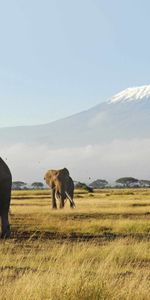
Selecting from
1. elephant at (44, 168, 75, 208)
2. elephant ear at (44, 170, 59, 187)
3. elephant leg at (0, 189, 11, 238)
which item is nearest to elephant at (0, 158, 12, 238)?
elephant leg at (0, 189, 11, 238)

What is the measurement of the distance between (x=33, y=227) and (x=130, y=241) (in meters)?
6.94

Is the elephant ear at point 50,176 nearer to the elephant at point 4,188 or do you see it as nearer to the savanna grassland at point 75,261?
the savanna grassland at point 75,261

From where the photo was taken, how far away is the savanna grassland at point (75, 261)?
29.2 ft

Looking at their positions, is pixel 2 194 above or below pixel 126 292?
above

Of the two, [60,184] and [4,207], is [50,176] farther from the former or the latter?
[4,207]

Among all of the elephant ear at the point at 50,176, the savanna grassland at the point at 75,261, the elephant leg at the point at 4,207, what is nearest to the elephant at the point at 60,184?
the elephant ear at the point at 50,176

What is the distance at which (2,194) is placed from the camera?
919 inches

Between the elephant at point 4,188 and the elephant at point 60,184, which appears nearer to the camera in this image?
the elephant at point 4,188

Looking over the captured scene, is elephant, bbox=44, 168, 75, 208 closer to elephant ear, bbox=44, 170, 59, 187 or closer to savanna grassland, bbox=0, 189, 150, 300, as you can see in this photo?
elephant ear, bbox=44, 170, 59, 187

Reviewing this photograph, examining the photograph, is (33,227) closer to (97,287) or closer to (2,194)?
(2,194)

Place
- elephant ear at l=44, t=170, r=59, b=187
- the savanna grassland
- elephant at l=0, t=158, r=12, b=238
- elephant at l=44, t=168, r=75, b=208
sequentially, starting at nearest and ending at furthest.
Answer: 1. the savanna grassland
2. elephant at l=0, t=158, r=12, b=238
3. elephant at l=44, t=168, r=75, b=208
4. elephant ear at l=44, t=170, r=59, b=187

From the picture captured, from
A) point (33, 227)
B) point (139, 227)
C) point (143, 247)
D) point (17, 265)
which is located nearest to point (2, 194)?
point (33, 227)

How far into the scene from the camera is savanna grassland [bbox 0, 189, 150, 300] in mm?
8914

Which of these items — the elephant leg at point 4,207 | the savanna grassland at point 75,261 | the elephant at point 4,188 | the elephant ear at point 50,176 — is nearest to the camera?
the savanna grassland at point 75,261
